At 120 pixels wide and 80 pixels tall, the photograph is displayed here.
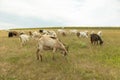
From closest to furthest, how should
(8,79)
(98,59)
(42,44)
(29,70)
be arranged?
(8,79)
(29,70)
(42,44)
(98,59)

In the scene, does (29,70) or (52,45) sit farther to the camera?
(52,45)

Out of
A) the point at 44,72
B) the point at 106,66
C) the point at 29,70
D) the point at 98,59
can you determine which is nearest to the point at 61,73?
the point at 44,72

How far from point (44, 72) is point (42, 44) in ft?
10.3

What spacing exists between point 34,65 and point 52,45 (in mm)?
2193

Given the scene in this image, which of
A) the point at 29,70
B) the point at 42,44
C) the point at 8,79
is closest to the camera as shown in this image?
the point at 8,79

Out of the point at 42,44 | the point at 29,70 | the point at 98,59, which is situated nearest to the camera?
the point at 29,70

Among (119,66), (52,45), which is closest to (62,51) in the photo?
(52,45)

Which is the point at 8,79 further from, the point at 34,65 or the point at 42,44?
the point at 42,44

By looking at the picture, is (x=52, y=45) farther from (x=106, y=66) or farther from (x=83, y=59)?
(x=106, y=66)

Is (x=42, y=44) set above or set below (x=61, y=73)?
above

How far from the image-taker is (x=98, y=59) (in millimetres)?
22500

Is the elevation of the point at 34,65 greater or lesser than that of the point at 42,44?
lesser

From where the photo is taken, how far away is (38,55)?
2197 cm

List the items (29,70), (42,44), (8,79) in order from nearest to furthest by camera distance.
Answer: (8,79)
(29,70)
(42,44)
